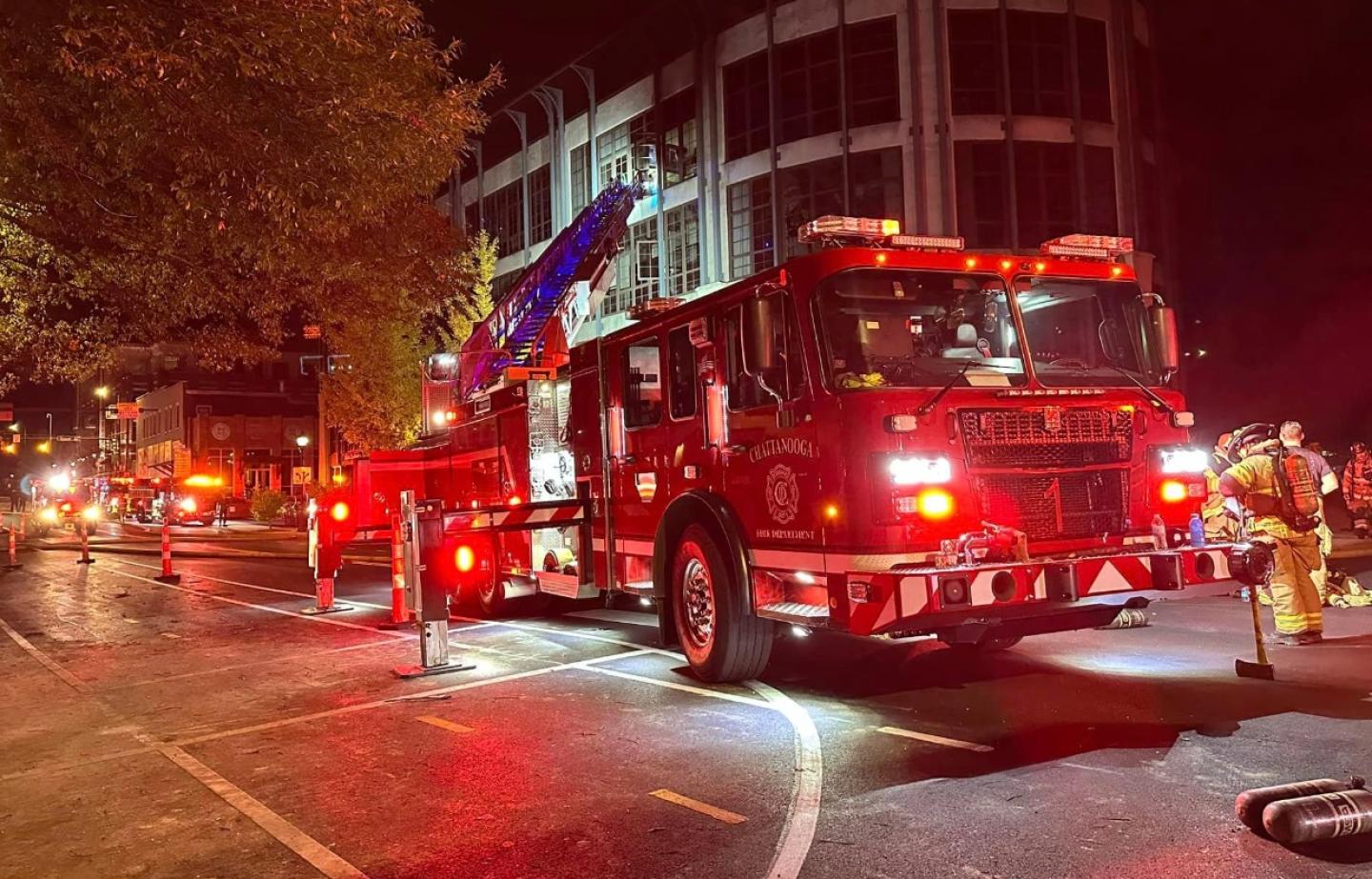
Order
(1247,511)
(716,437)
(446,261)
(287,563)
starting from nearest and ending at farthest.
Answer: (716,437)
(1247,511)
(446,261)
(287,563)

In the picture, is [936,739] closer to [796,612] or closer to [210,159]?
[796,612]

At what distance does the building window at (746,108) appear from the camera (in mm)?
26859

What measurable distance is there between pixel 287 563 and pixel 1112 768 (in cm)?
1867

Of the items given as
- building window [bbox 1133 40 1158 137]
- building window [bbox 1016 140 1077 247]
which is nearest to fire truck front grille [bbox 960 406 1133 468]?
building window [bbox 1016 140 1077 247]

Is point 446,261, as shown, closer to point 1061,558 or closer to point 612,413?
point 612,413

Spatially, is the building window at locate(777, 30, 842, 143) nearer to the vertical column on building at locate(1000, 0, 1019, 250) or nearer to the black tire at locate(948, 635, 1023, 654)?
the vertical column on building at locate(1000, 0, 1019, 250)

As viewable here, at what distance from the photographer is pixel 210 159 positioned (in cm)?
856

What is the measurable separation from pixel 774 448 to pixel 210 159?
5486mm

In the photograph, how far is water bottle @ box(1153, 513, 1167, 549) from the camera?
634 centimetres

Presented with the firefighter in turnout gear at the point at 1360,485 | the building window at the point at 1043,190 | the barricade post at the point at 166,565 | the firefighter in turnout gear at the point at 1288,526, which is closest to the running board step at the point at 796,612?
the firefighter in turnout gear at the point at 1288,526

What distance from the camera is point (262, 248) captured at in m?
9.94

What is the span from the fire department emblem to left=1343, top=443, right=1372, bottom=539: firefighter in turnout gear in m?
14.4

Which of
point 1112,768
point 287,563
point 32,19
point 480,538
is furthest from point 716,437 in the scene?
point 287,563

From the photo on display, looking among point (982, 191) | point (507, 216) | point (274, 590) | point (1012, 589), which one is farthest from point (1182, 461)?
point (507, 216)
